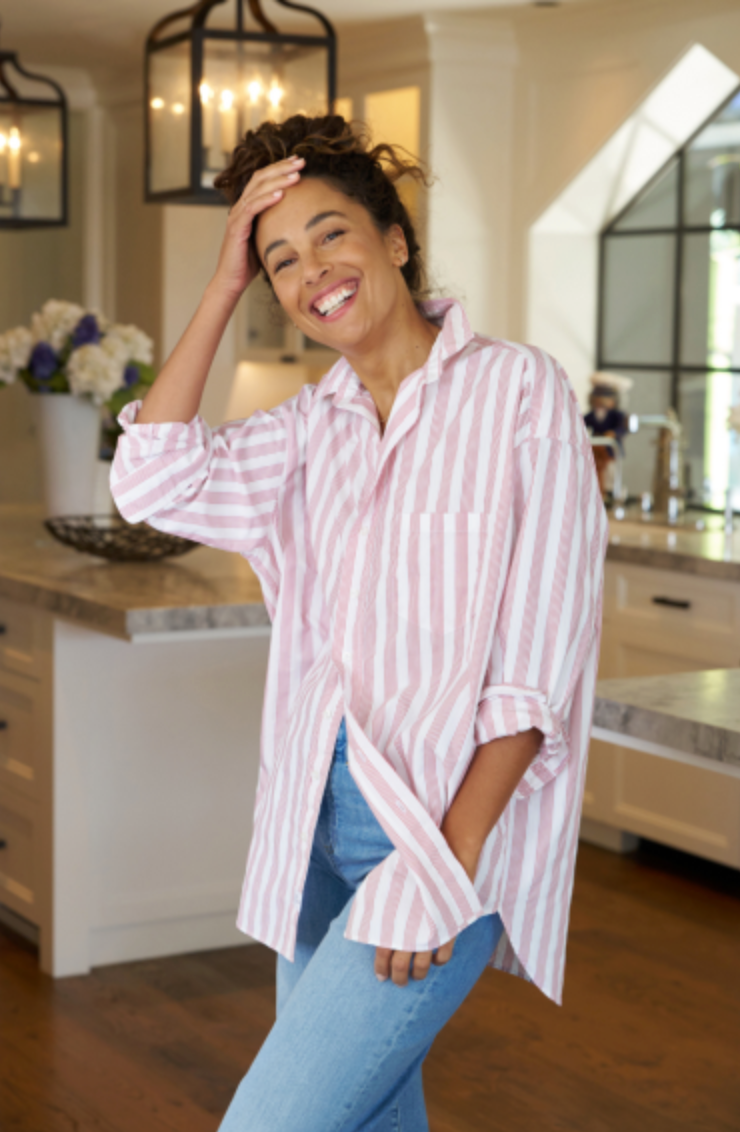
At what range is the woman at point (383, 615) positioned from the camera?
1292 millimetres

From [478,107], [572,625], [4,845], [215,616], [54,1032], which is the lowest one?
[54,1032]

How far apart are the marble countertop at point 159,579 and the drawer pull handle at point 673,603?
0.28 ft

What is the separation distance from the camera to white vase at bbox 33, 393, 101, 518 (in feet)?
12.8

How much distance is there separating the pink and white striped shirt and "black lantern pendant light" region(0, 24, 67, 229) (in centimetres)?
237

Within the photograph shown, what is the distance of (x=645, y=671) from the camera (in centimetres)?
406

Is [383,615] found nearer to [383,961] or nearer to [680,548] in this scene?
[383,961]

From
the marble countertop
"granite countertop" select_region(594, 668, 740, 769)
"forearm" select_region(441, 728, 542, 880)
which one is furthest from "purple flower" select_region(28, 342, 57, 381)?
"forearm" select_region(441, 728, 542, 880)

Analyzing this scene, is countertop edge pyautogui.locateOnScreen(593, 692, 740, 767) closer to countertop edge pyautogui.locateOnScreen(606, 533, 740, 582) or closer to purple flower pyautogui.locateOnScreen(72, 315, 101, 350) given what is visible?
countertop edge pyautogui.locateOnScreen(606, 533, 740, 582)

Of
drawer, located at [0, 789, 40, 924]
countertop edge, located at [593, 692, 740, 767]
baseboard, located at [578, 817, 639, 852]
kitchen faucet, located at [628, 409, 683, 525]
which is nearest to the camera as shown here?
countertop edge, located at [593, 692, 740, 767]

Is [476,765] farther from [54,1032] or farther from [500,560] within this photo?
[54,1032]

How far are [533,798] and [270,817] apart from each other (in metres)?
0.27

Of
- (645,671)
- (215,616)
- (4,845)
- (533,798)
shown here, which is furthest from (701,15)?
(533,798)

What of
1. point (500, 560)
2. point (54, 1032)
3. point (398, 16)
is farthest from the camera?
point (398, 16)

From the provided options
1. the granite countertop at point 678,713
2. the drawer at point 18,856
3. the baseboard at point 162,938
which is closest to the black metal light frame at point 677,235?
the baseboard at point 162,938
